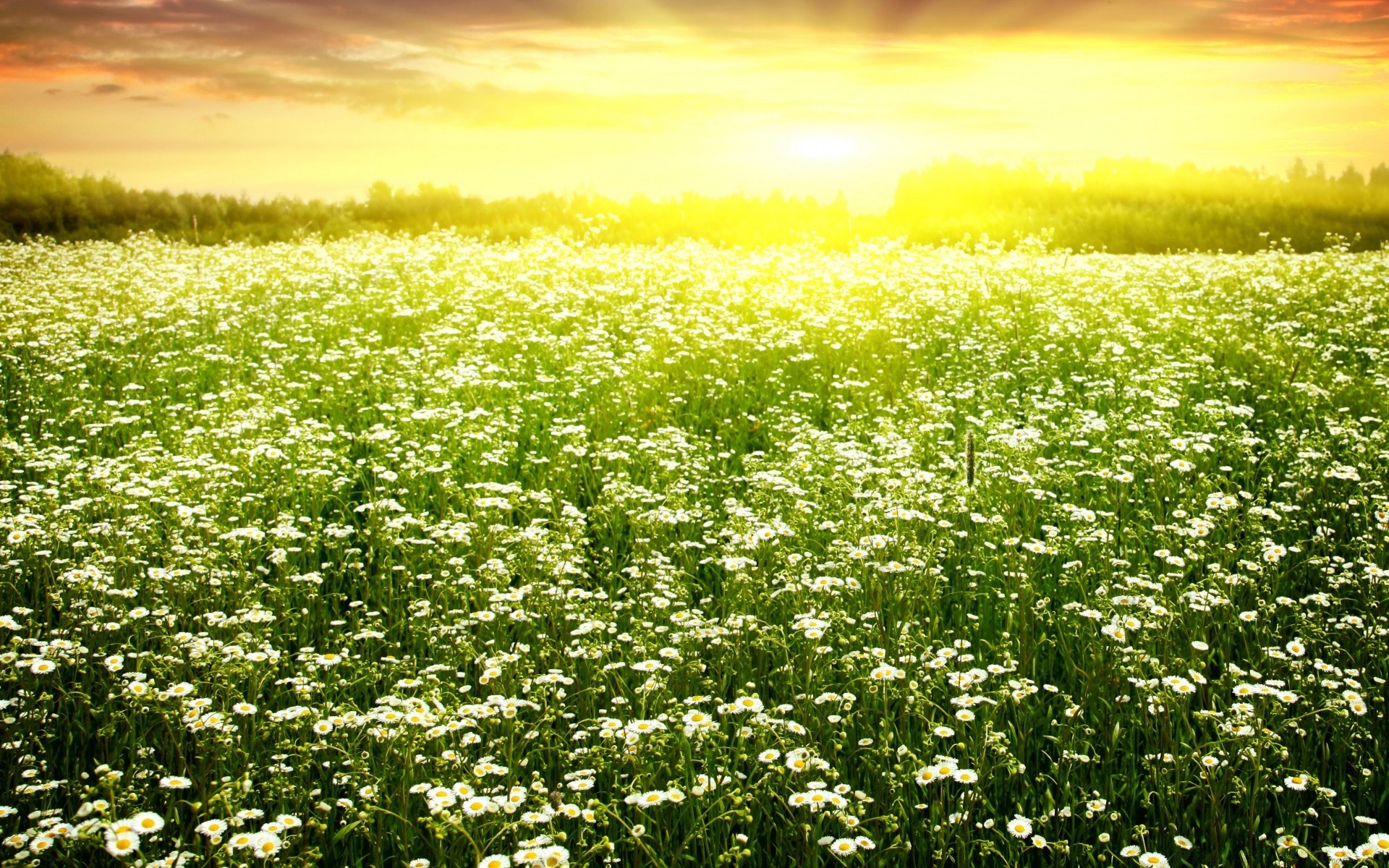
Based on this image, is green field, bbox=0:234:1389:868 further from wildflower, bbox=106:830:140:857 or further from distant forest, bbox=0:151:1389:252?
distant forest, bbox=0:151:1389:252

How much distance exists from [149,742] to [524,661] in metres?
1.55

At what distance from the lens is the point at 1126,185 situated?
35188 mm

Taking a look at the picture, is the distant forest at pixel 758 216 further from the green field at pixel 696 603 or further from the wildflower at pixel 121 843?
the wildflower at pixel 121 843

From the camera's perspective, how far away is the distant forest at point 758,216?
24.9 m

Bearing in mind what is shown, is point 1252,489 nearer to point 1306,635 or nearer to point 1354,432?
point 1354,432

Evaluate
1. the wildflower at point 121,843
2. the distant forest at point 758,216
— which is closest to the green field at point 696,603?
the wildflower at point 121,843

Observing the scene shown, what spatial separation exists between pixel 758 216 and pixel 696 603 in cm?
2620

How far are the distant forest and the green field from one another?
14.4 meters

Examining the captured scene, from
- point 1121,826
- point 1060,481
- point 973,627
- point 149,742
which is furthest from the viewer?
point 1060,481

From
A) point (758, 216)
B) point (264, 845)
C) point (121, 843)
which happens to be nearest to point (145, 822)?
point (121, 843)

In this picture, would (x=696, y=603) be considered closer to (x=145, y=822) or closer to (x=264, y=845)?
(x=264, y=845)

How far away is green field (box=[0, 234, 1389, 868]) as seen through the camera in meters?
3.21

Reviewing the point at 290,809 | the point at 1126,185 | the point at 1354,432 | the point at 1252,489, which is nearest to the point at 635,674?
the point at 290,809

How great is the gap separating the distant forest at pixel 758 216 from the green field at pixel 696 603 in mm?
14423
